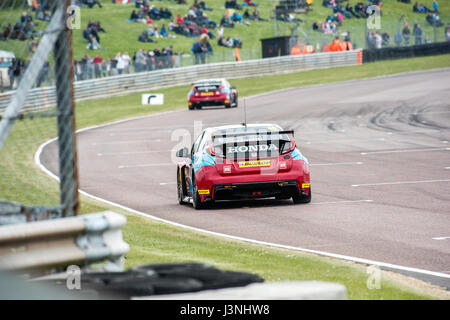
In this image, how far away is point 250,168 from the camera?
14.3 m

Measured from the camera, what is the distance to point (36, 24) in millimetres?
5855

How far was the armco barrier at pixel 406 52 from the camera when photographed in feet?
187

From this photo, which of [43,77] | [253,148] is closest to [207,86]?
[253,148]

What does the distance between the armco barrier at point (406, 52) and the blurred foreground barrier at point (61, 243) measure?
173 ft

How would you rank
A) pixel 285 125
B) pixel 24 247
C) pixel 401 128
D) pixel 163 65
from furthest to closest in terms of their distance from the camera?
1. pixel 163 65
2. pixel 285 125
3. pixel 401 128
4. pixel 24 247

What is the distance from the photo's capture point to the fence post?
5406mm

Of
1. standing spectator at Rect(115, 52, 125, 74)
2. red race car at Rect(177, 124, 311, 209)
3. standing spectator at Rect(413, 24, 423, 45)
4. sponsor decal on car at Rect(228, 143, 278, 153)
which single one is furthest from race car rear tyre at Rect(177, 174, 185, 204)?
standing spectator at Rect(413, 24, 423, 45)

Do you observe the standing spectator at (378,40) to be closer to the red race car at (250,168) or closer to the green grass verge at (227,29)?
the green grass verge at (227,29)

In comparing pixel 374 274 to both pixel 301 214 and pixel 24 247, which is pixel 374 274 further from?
pixel 301 214

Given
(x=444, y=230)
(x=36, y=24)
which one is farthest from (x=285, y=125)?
(x=36, y=24)

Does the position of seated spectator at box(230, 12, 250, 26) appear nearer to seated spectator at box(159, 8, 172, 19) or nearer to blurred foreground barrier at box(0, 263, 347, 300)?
seated spectator at box(159, 8, 172, 19)

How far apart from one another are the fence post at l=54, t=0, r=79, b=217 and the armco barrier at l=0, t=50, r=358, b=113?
3829cm

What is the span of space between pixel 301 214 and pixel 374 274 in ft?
16.8

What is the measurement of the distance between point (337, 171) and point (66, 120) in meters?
14.3
